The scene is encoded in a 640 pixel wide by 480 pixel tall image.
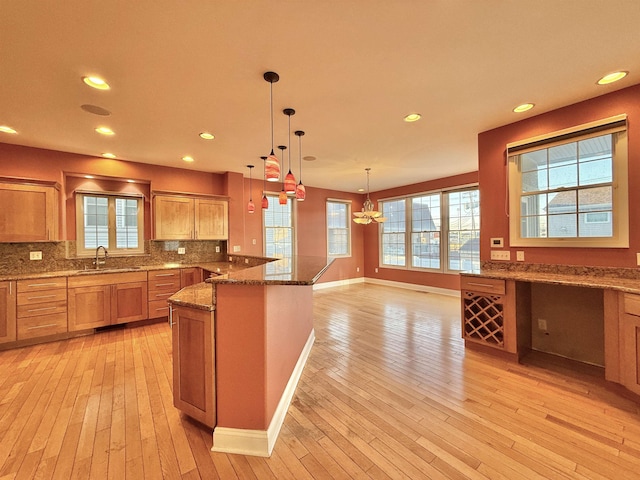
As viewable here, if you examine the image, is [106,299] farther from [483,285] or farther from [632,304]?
[632,304]

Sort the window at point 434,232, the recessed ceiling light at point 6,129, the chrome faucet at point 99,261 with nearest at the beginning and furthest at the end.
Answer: the recessed ceiling light at point 6,129, the chrome faucet at point 99,261, the window at point 434,232

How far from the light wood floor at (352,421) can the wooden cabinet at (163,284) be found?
42.7 inches

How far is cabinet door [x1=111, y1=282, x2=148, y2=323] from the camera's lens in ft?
12.9

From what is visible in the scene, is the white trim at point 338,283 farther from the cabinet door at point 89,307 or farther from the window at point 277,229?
the cabinet door at point 89,307

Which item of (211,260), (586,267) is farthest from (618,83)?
(211,260)

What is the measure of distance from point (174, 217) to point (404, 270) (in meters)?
5.42

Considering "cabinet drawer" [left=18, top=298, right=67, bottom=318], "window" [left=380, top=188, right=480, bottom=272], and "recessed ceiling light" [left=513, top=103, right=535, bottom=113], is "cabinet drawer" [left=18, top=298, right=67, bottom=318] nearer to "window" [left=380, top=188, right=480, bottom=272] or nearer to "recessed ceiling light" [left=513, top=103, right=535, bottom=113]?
"recessed ceiling light" [left=513, top=103, right=535, bottom=113]

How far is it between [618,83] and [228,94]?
3512 millimetres

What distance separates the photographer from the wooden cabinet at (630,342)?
6.64 ft

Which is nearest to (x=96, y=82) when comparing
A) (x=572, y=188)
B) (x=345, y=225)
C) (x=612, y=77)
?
(x=612, y=77)

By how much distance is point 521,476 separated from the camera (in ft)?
4.82

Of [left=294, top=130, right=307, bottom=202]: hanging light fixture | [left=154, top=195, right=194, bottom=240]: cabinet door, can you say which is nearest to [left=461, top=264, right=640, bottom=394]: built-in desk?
[left=294, top=130, right=307, bottom=202]: hanging light fixture

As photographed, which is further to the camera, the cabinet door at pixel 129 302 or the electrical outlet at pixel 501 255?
the cabinet door at pixel 129 302

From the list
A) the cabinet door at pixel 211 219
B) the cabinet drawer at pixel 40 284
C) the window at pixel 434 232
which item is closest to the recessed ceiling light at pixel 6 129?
the cabinet drawer at pixel 40 284
